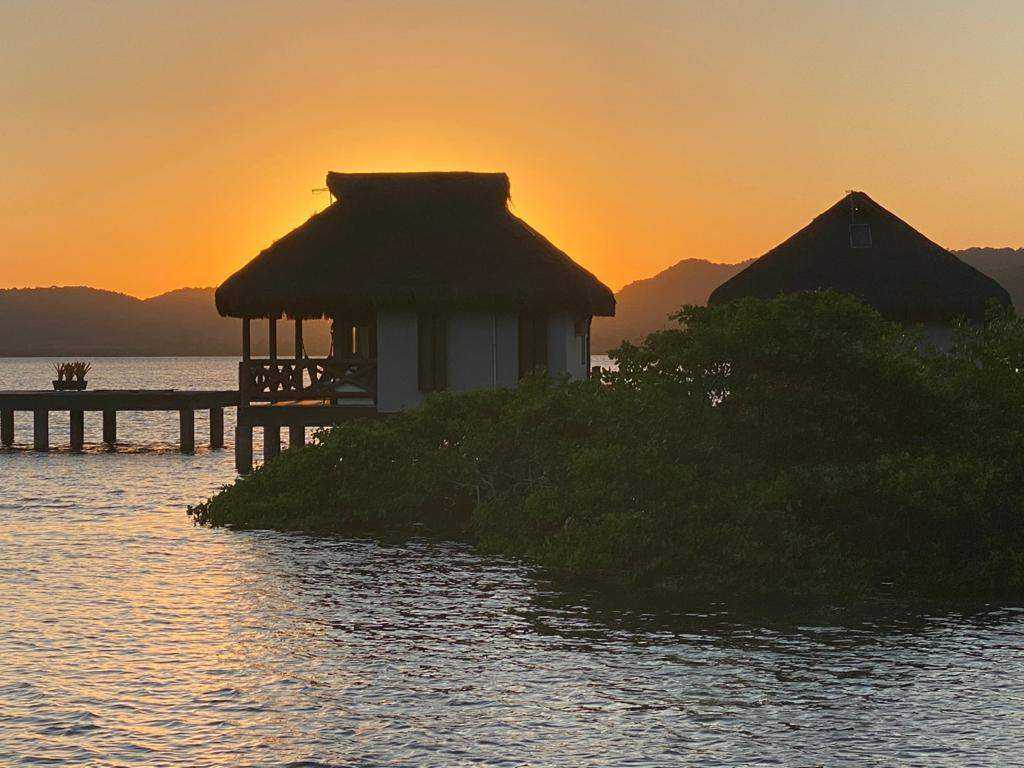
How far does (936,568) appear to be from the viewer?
18297 millimetres

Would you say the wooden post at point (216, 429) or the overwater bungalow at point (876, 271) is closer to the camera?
the overwater bungalow at point (876, 271)

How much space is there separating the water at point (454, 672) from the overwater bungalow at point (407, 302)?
1188 centimetres

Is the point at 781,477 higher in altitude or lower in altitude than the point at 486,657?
higher

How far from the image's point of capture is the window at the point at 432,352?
32.4 m

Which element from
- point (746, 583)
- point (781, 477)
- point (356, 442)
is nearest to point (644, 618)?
point (746, 583)

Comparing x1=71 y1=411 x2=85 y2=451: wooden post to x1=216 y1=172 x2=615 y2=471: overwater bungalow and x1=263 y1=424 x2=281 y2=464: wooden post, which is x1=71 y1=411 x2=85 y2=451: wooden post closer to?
x1=263 y1=424 x2=281 y2=464: wooden post

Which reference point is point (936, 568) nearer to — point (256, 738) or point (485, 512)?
point (485, 512)

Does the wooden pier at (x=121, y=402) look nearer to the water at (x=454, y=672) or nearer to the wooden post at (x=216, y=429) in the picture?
the wooden post at (x=216, y=429)

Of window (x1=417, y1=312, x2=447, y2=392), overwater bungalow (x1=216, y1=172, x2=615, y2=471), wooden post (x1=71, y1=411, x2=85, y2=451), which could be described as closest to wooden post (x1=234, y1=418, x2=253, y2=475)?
overwater bungalow (x1=216, y1=172, x2=615, y2=471)

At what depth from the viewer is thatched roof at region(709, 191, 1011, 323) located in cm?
3762

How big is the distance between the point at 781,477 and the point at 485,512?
5783 millimetres

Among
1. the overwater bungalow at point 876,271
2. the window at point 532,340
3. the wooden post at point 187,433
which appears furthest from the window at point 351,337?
the wooden post at point 187,433

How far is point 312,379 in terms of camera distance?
3300 centimetres

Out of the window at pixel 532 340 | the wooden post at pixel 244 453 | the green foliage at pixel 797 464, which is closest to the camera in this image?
the green foliage at pixel 797 464
